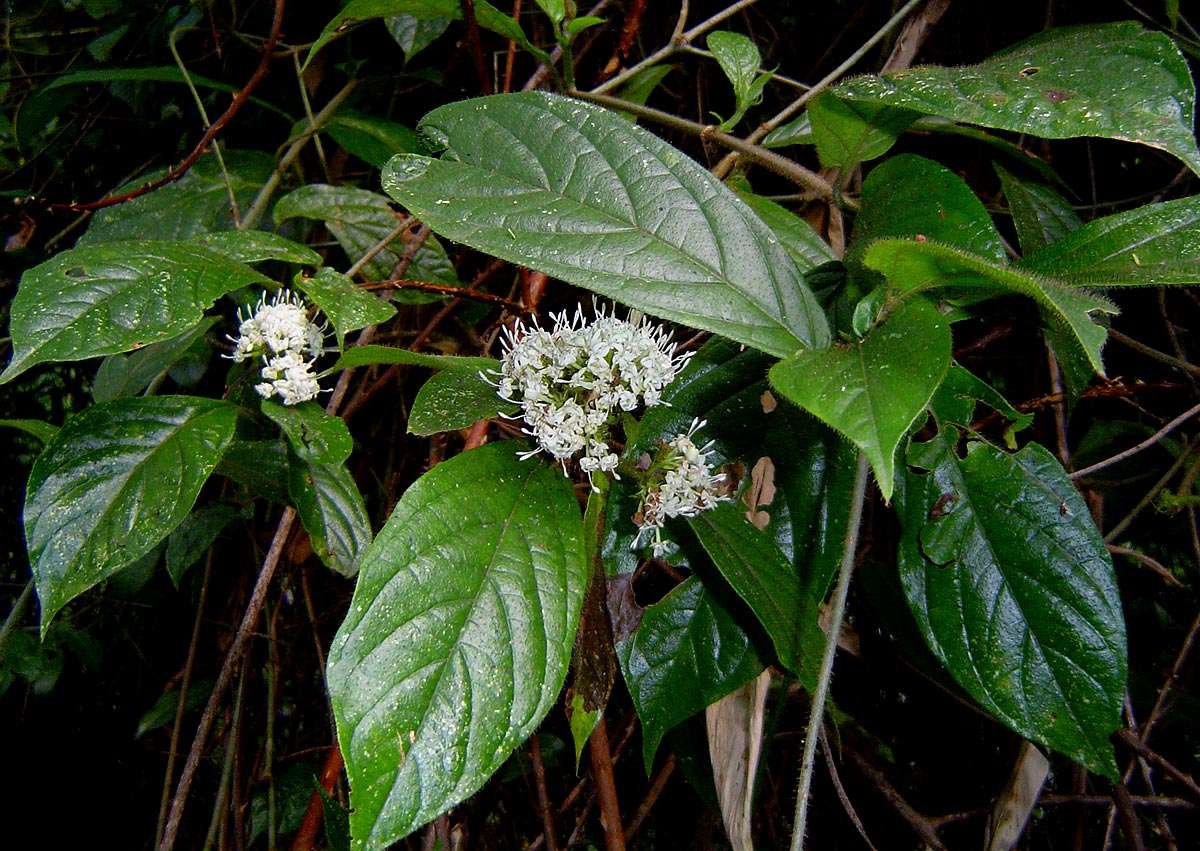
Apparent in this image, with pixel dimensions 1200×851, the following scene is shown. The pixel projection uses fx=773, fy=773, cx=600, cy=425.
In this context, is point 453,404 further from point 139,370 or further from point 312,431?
point 139,370

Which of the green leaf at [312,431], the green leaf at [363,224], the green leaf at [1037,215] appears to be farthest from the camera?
the green leaf at [363,224]

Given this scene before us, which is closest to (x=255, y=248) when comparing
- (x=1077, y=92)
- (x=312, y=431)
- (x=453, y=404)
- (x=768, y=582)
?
(x=312, y=431)

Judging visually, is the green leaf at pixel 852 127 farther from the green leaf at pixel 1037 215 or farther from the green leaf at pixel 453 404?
the green leaf at pixel 453 404

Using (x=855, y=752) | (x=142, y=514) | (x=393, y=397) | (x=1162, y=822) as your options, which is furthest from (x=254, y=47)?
(x=1162, y=822)

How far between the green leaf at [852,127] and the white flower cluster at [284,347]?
2.12ft

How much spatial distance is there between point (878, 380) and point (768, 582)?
0.30 m

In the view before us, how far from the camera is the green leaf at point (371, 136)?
1.29m

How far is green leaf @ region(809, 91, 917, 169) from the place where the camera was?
0.89 m

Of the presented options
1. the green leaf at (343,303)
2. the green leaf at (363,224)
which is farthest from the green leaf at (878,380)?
the green leaf at (363,224)

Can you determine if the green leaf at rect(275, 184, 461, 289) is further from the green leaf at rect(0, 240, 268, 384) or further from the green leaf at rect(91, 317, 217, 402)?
the green leaf at rect(0, 240, 268, 384)

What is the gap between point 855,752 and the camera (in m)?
1.27

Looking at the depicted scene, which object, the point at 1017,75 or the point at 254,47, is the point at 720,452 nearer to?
the point at 1017,75

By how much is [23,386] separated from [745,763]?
208 cm

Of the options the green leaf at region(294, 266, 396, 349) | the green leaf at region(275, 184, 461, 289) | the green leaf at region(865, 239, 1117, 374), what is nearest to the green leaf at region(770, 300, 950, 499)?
the green leaf at region(865, 239, 1117, 374)
